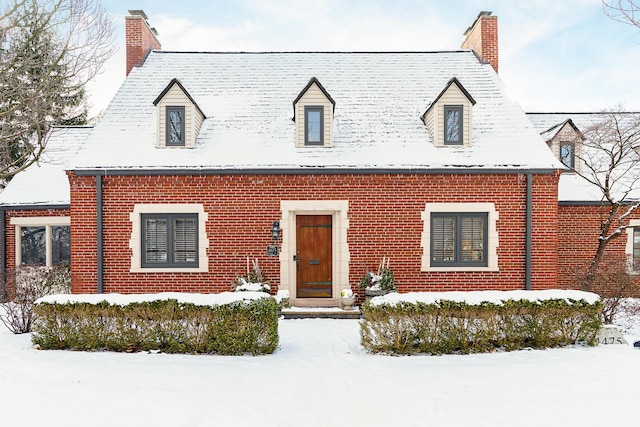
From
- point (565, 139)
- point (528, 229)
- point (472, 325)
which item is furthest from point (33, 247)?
point (565, 139)

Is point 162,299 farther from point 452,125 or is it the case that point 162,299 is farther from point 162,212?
point 452,125

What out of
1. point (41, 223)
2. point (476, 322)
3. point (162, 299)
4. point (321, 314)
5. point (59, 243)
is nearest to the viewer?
point (476, 322)

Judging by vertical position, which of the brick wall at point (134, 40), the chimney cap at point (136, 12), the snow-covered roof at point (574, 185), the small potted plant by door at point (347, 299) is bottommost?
the small potted plant by door at point (347, 299)

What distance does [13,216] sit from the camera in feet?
45.5

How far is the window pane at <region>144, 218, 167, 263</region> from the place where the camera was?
11477mm

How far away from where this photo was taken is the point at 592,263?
1211 centimetres

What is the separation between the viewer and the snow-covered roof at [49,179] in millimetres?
13875

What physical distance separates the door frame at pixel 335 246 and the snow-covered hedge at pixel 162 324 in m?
3.72

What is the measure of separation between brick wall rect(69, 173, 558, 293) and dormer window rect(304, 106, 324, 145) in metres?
1.24

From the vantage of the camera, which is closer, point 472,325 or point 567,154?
point 472,325

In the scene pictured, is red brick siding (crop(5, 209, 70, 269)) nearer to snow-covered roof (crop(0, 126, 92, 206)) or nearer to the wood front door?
snow-covered roof (crop(0, 126, 92, 206))

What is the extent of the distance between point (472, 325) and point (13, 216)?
1464cm

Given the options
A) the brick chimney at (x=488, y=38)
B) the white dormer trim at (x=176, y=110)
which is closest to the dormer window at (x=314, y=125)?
the white dormer trim at (x=176, y=110)

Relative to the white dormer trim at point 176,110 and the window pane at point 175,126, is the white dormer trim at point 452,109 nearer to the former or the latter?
the white dormer trim at point 176,110
